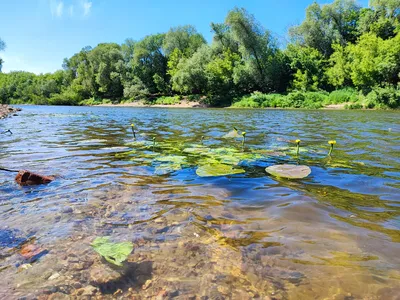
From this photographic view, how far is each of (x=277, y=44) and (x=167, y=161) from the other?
164 feet

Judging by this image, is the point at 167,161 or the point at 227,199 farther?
the point at 167,161

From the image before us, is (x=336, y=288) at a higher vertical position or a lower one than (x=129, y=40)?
lower

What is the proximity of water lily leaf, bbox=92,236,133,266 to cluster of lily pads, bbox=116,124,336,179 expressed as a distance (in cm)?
215

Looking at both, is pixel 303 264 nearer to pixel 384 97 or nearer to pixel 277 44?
pixel 384 97

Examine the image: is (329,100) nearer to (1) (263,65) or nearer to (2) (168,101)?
(1) (263,65)

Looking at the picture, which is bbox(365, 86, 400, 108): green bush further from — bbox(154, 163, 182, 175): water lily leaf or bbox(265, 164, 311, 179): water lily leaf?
bbox(154, 163, 182, 175): water lily leaf

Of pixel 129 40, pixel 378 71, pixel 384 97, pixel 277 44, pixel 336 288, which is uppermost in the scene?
pixel 129 40

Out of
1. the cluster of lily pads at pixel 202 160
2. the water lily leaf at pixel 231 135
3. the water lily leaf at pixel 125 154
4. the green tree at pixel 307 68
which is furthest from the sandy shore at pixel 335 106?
the water lily leaf at pixel 125 154

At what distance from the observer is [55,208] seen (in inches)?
126

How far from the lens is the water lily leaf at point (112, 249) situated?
218cm

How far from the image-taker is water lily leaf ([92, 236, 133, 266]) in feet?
7.14

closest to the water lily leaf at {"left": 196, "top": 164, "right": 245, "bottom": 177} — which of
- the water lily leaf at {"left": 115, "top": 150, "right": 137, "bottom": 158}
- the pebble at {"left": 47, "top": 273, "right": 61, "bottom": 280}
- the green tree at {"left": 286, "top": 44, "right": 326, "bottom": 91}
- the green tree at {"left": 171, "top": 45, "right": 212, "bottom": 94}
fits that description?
the water lily leaf at {"left": 115, "top": 150, "right": 137, "bottom": 158}

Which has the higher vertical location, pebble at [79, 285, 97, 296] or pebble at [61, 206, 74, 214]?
pebble at [61, 206, 74, 214]

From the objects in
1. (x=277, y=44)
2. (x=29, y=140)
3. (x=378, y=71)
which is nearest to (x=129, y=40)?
(x=277, y=44)
